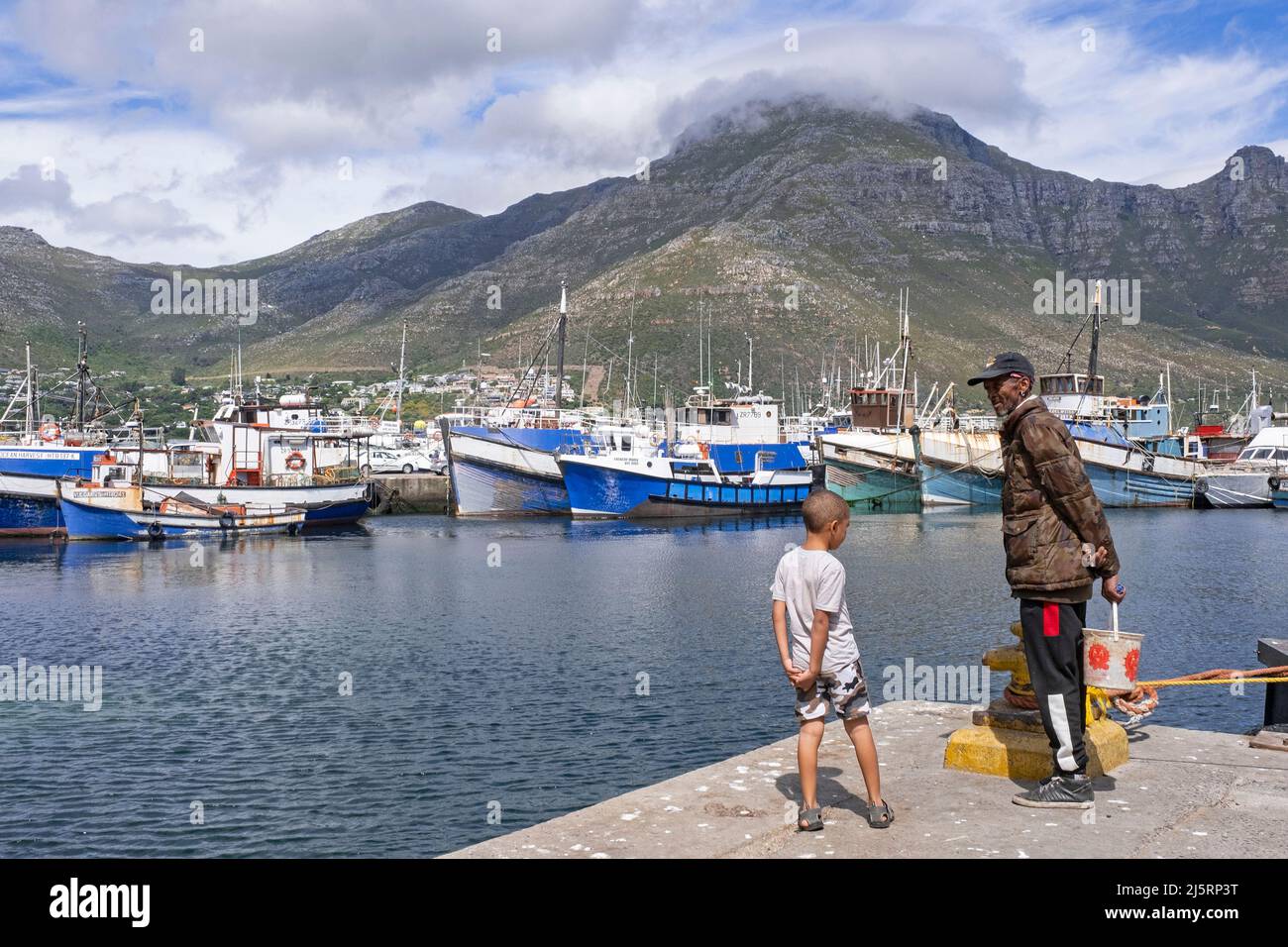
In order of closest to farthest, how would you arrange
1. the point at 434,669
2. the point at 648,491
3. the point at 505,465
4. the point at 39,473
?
the point at 434,669, the point at 39,473, the point at 648,491, the point at 505,465

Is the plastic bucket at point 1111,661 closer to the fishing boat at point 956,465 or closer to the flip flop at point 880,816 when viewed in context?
the flip flop at point 880,816

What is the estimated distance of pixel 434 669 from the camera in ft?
74.5

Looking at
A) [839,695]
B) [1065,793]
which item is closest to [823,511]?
[839,695]

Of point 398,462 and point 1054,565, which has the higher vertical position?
point 398,462

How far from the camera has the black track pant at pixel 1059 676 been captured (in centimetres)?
727

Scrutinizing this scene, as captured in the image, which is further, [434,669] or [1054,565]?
[434,669]

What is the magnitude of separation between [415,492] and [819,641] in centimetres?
7168

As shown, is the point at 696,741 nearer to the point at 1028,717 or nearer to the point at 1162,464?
the point at 1028,717

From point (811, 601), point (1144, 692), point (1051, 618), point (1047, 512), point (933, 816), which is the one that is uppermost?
point (1047, 512)

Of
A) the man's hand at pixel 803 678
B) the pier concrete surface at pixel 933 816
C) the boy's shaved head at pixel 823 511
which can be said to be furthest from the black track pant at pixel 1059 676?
the man's hand at pixel 803 678

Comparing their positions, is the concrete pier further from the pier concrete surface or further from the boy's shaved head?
the boy's shaved head

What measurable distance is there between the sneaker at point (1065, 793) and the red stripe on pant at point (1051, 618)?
92 cm

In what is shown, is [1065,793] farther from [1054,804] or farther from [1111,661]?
[1111,661]

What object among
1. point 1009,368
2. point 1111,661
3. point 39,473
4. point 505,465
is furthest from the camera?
point 505,465
